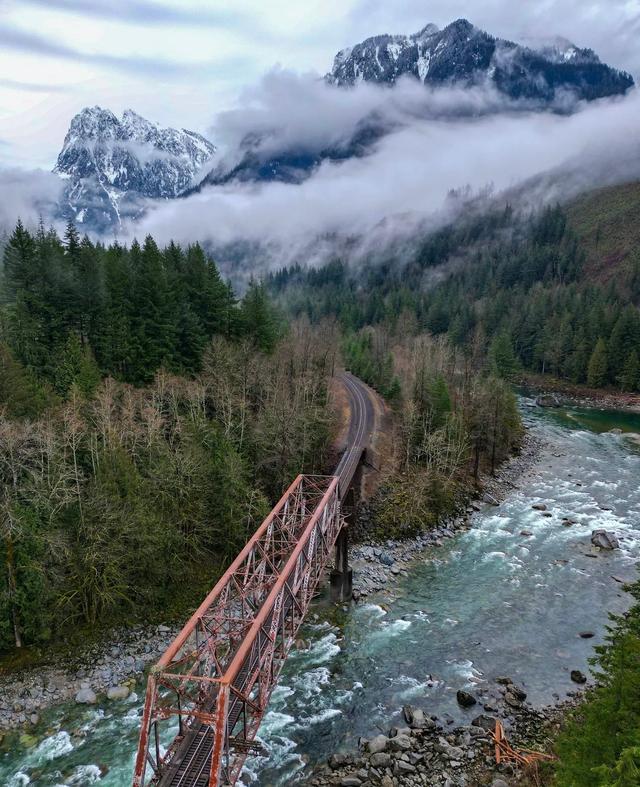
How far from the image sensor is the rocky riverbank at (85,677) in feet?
105

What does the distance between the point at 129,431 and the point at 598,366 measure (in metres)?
116

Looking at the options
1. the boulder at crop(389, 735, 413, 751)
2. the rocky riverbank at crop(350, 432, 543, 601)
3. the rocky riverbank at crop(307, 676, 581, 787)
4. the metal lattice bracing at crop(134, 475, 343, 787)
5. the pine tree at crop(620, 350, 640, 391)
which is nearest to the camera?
the metal lattice bracing at crop(134, 475, 343, 787)

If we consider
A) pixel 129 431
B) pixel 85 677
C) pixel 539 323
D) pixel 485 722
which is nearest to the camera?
pixel 485 722

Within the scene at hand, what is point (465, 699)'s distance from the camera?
3303cm

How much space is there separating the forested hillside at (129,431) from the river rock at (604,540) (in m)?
29.9

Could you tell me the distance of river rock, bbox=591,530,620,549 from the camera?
173 ft

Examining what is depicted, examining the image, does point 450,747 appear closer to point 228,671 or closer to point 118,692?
point 228,671

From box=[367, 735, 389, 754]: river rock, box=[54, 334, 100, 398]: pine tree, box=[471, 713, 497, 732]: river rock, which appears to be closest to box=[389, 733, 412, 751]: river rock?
box=[367, 735, 389, 754]: river rock

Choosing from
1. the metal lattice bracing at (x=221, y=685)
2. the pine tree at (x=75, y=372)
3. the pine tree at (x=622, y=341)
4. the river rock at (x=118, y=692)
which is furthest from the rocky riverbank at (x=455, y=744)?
the pine tree at (x=622, y=341)

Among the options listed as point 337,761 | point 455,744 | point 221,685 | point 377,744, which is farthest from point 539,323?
point 221,685

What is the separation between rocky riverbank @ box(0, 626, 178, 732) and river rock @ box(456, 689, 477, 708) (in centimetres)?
2026

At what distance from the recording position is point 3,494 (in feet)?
117

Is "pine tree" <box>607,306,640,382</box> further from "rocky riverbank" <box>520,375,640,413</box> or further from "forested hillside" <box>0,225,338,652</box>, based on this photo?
"forested hillside" <box>0,225,338,652</box>

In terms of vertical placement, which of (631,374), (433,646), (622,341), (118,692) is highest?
(622,341)
